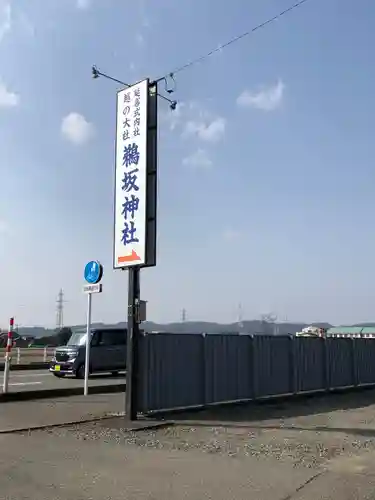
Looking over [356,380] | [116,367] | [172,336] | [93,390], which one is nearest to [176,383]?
[172,336]

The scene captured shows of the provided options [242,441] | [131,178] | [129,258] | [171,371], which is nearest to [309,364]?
[171,371]

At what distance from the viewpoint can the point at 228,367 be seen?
1350cm

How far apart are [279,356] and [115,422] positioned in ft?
20.5

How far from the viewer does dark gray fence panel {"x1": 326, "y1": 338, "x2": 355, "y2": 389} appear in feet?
57.2

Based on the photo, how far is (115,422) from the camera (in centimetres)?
1047

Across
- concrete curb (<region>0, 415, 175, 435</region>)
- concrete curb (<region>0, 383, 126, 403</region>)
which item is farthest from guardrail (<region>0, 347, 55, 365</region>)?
concrete curb (<region>0, 415, 175, 435</region>)

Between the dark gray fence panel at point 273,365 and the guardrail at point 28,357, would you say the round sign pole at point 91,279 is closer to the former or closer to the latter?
the dark gray fence panel at point 273,365

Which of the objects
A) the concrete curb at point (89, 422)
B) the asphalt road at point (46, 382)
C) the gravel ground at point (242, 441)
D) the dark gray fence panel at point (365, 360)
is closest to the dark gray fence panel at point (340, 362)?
the dark gray fence panel at point (365, 360)

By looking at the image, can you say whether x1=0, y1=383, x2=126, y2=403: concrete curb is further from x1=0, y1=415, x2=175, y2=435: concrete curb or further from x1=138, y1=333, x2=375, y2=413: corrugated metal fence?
x1=138, y1=333, x2=375, y2=413: corrugated metal fence

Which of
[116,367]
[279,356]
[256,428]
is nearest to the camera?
[256,428]

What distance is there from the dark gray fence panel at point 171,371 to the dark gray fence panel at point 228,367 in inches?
11.4

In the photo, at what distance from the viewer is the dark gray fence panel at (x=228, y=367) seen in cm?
1292

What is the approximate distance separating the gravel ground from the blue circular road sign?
4.58m

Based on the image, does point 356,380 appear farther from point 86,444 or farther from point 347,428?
point 86,444
